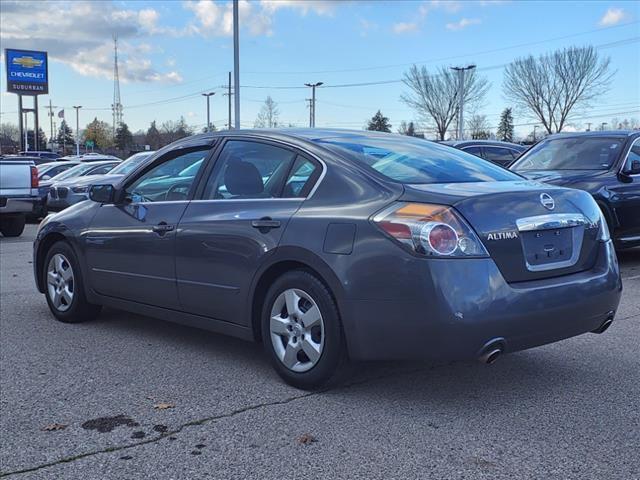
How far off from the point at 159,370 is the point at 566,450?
100 inches

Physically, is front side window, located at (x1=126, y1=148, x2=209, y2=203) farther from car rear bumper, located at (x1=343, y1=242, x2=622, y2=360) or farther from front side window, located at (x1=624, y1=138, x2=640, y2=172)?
front side window, located at (x1=624, y1=138, x2=640, y2=172)

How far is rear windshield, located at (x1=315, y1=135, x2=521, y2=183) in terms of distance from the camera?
4.18 meters

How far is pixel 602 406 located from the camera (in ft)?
12.6

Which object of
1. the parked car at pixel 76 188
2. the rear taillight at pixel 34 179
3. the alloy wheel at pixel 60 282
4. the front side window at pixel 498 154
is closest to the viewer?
the alloy wheel at pixel 60 282

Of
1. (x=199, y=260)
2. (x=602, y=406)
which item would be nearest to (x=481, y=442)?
(x=602, y=406)

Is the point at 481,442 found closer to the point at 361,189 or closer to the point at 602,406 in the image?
the point at 602,406

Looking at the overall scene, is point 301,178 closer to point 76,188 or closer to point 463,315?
point 463,315

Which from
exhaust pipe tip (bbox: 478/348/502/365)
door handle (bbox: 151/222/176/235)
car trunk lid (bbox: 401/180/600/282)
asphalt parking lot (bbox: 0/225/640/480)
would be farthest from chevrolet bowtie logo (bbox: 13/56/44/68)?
exhaust pipe tip (bbox: 478/348/502/365)

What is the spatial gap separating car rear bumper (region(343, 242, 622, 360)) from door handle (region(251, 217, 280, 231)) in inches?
28.8

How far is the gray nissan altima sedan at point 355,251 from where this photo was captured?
141 inches

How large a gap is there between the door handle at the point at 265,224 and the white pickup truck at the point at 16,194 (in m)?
9.94

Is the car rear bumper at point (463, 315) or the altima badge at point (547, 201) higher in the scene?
the altima badge at point (547, 201)

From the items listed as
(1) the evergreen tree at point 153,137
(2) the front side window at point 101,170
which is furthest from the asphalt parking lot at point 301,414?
(1) the evergreen tree at point 153,137

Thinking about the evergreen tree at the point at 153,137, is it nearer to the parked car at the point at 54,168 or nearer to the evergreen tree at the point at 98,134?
the evergreen tree at the point at 98,134
